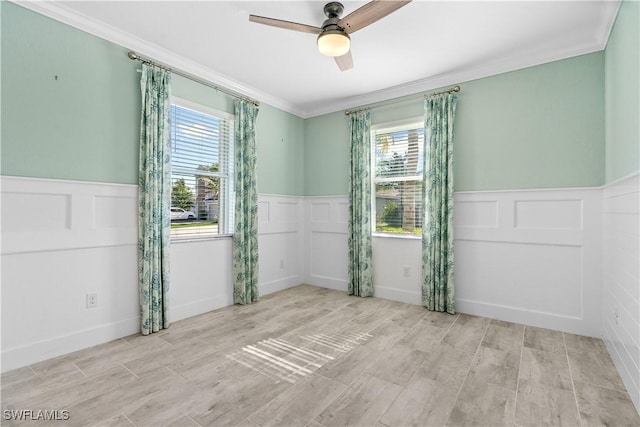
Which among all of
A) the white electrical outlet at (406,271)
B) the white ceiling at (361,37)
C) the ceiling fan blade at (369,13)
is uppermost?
the white ceiling at (361,37)

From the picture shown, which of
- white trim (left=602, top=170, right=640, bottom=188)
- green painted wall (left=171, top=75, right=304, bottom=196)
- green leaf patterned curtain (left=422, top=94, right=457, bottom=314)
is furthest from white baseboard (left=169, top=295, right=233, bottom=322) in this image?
white trim (left=602, top=170, right=640, bottom=188)

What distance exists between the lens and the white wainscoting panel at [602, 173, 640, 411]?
72.9 inches

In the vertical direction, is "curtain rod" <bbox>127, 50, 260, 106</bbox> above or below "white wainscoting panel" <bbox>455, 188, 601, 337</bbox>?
above

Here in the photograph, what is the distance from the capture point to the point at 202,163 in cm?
355

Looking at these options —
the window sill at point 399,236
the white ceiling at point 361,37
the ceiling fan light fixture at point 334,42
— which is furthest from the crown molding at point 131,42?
the window sill at point 399,236

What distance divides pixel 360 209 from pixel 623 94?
8.91 feet

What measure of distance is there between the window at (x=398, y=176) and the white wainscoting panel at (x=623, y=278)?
71.5 inches

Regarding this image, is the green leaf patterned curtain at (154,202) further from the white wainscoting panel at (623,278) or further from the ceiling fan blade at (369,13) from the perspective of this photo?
the white wainscoting panel at (623,278)

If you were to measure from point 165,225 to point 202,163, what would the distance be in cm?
92

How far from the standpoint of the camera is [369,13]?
207 cm

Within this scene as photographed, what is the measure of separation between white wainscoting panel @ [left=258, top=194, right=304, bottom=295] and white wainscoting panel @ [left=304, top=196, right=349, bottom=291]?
137 mm

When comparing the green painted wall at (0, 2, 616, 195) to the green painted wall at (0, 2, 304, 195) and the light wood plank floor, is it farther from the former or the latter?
the light wood plank floor

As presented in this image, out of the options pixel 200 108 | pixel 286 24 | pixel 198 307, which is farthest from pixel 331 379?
pixel 200 108

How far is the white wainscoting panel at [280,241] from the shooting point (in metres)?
4.28
